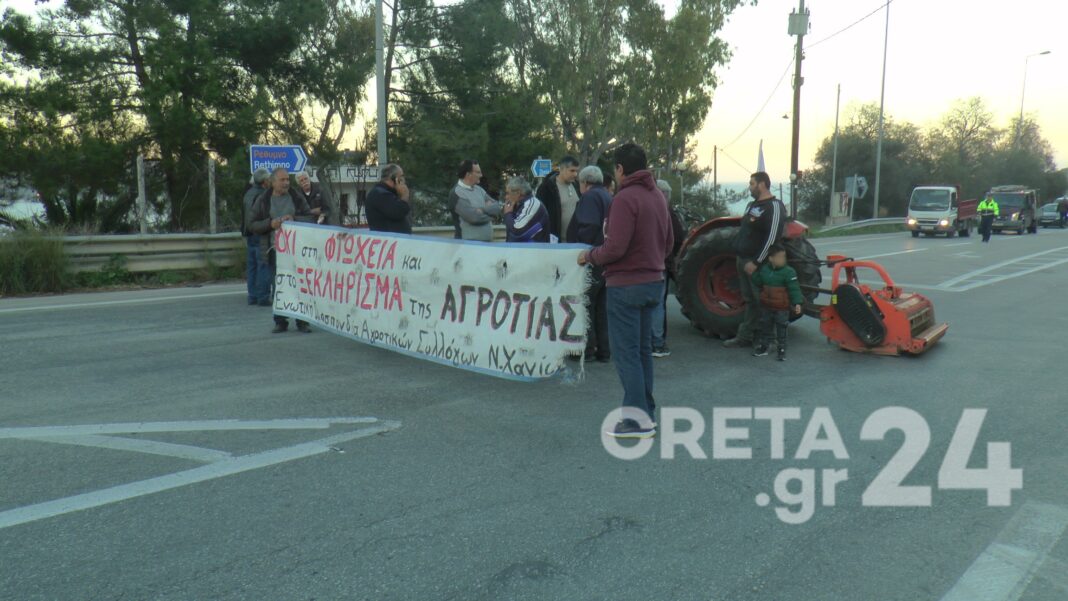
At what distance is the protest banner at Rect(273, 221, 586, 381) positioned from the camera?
241 inches

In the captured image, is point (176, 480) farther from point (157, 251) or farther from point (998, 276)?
point (998, 276)

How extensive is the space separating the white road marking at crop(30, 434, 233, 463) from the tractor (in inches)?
215

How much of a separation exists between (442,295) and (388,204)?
1778 millimetres

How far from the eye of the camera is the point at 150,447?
5.00 metres

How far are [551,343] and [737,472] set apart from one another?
1865 mm

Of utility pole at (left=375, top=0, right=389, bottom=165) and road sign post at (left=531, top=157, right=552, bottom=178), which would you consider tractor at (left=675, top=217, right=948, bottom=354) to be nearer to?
utility pole at (left=375, top=0, right=389, bottom=165)

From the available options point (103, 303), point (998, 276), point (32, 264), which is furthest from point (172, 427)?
point (998, 276)

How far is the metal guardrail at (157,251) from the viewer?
13.0 meters

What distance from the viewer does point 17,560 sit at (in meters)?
3.48

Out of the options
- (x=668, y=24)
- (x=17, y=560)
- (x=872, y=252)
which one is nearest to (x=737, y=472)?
(x=17, y=560)

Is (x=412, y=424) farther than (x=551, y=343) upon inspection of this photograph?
No

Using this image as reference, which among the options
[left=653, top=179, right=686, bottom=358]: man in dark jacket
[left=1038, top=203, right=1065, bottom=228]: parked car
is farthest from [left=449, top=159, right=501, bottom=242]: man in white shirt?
[left=1038, top=203, right=1065, bottom=228]: parked car

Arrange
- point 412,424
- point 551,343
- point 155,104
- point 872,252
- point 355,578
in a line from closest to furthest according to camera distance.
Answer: point 355,578, point 412,424, point 551,343, point 155,104, point 872,252

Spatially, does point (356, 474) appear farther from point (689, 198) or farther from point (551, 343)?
point (689, 198)
